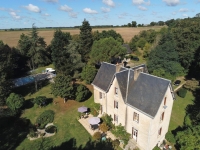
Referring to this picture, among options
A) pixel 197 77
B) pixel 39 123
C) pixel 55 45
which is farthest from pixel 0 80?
pixel 197 77

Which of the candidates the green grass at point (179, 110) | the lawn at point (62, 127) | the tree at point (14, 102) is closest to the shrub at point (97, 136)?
the lawn at point (62, 127)

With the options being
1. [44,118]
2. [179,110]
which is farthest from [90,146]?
[179,110]

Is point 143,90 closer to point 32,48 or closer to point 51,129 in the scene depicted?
point 51,129

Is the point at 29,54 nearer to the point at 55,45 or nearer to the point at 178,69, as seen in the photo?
the point at 55,45

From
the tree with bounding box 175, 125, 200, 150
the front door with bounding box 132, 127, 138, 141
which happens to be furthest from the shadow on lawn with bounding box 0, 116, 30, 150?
the tree with bounding box 175, 125, 200, 150

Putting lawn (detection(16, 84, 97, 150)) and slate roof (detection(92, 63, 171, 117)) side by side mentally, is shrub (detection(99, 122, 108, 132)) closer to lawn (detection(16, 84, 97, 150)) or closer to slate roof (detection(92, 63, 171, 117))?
lawn (detection(16, 84, 97, 150))

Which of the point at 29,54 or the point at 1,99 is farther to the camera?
the point at 29,54

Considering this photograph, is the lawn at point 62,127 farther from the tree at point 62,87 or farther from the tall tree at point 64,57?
the tall tree at point 64,57
